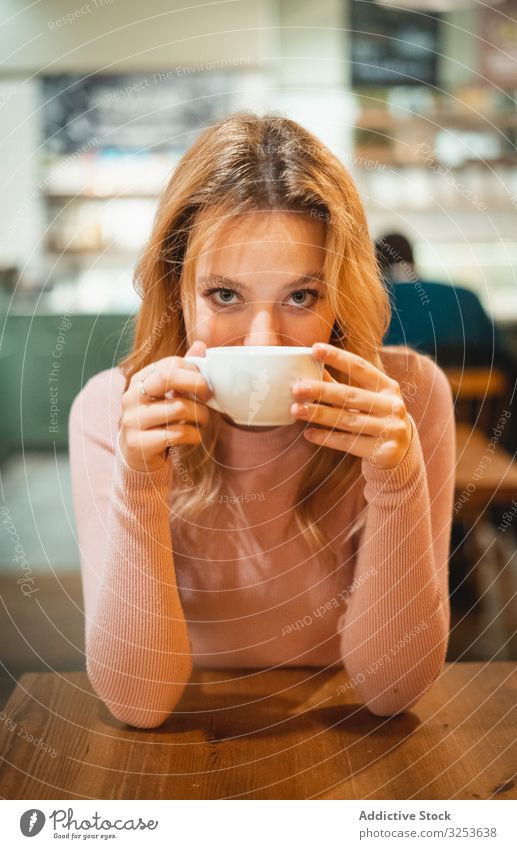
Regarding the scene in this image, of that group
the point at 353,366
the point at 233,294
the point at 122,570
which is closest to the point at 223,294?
the point at 233,294

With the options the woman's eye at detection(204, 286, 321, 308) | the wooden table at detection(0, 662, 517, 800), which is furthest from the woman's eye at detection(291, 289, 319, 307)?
the wooden table at detection(0, 662, 517, 800)

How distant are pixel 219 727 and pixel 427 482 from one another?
0.76ft

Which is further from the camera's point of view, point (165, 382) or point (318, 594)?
point (318, 594)

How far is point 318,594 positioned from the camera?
68 cm

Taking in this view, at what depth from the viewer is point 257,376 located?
0.53 m

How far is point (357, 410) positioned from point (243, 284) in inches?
4.5

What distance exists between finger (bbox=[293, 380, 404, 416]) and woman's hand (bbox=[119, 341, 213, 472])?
0.21ft

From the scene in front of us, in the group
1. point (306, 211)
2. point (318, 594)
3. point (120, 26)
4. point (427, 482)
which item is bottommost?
point (318, 594)

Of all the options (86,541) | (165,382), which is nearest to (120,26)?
(165,382)

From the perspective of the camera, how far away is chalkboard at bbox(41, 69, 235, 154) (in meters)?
0.60

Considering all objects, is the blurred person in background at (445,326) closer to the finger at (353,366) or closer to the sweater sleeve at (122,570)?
the finger at (353,366)

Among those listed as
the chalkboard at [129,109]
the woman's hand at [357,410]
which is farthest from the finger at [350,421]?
the chalkboard at [129,109]
